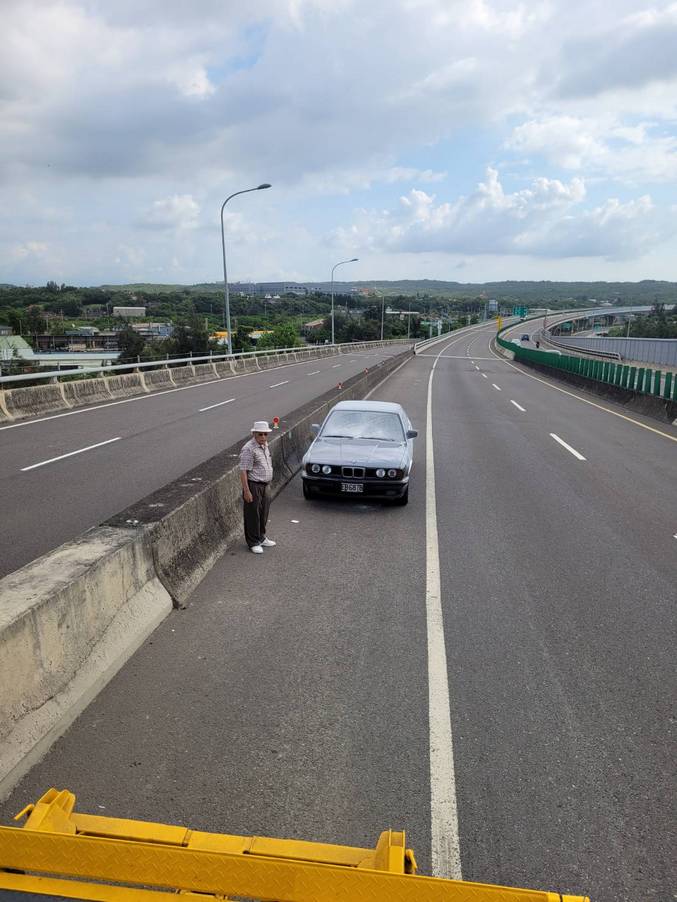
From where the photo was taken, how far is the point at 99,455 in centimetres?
1316

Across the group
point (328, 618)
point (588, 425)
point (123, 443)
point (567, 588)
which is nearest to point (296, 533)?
point (328, 618)

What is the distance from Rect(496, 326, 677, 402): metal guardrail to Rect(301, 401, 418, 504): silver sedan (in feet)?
50.6

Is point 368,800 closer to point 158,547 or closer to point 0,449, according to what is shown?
point 158,547

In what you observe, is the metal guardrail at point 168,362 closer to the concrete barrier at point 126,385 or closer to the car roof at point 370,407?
the concrete barrier at point 126,385

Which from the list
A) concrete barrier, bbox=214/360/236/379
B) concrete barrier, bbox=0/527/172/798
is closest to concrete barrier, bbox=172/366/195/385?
concrete barrier, bbox=214/360/236/379

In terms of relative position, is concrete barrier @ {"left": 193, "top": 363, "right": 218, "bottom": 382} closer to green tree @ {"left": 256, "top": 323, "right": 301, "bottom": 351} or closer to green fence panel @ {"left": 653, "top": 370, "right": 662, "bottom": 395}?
green fence panel @ {"left": 653, "top": 370, "right": 662, "bottom": 395}

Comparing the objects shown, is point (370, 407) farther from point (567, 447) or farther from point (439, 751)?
point (439, 751)

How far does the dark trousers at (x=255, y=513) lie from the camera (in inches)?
294

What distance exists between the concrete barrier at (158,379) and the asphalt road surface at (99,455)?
158 cm

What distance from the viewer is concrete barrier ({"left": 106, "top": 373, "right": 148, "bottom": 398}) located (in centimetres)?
2403

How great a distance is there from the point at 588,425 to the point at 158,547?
668 inches

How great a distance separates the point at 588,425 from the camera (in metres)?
20.0

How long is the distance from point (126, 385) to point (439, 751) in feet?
76.5

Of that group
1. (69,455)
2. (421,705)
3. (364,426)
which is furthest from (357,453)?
(69,455)
